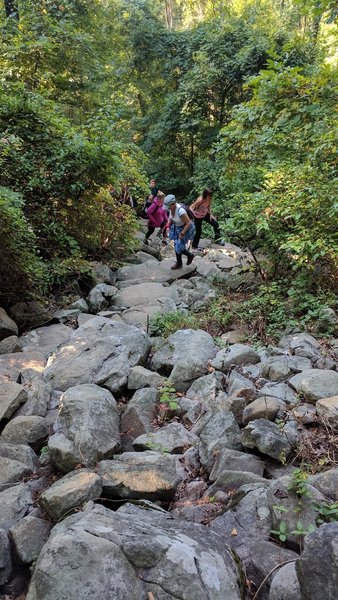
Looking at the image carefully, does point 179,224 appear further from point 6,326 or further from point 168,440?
point 168,440

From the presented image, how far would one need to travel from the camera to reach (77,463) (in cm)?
320

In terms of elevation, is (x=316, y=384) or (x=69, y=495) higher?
(x=69, y=495)

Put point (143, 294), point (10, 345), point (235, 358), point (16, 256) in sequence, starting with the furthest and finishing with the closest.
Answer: point (143, 294) → point (16, 256) → point (10, 345) → point (235, 358)

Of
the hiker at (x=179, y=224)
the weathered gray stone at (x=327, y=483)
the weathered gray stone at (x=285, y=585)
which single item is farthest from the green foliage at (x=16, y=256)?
the weathered gray stone at (x=285, y=585)

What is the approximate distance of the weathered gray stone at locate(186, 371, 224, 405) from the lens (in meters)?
4.18

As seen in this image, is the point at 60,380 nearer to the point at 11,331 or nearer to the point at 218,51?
the point at 11,331

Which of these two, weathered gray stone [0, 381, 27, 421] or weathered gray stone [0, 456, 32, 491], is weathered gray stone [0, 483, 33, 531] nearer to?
weathered gray stone [0, 456, 32, 491]

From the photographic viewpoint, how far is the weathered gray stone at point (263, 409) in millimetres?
3531

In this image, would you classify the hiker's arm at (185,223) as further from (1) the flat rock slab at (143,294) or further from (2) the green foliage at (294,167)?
(2) the green foliage at (294,167)

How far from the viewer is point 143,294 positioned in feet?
25.3

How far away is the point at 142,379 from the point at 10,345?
83.8 inches

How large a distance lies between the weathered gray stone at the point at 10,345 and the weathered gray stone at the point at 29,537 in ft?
10.3

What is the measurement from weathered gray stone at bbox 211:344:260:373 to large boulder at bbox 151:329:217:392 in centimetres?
14

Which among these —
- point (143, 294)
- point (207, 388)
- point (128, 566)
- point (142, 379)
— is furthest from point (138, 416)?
point (143, 294)
